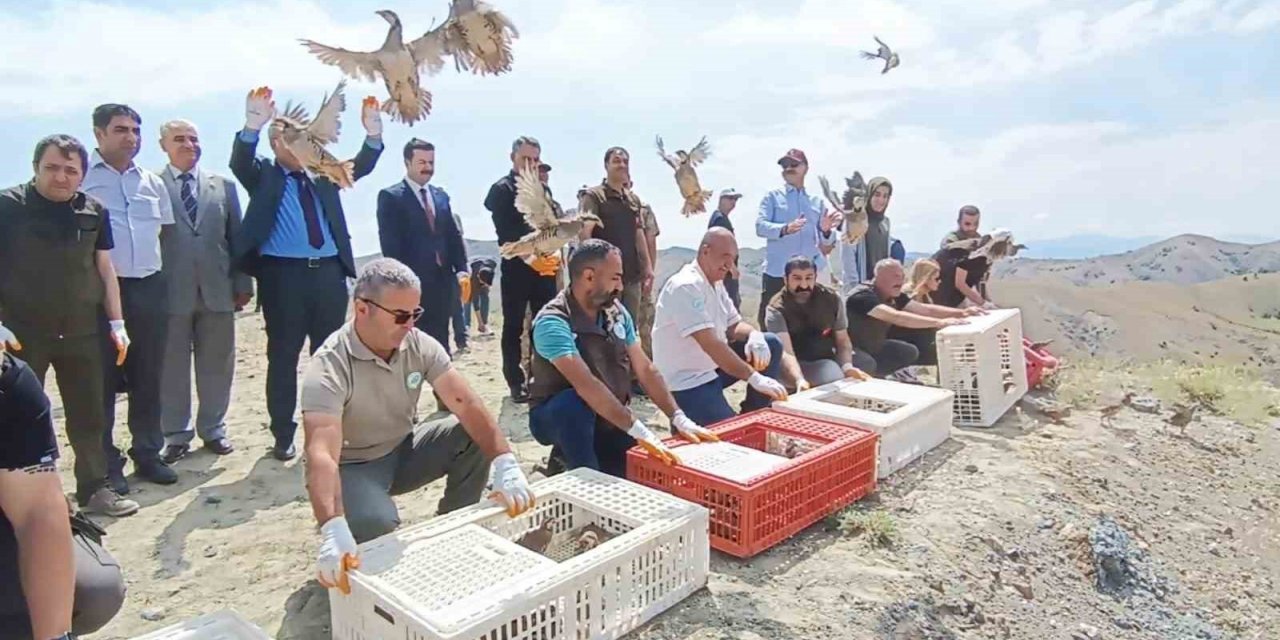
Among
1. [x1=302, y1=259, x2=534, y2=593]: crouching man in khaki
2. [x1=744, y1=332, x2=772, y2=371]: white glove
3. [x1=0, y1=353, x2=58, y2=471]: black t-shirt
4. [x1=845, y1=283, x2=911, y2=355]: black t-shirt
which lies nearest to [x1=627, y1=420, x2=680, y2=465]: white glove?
[x1=302, y1=259, x2=534, y2=593]: crouching man in khaki

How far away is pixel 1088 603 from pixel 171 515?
3815mm

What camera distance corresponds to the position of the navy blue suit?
15.7ft

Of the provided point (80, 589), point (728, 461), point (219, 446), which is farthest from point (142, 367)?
point (728, 461)

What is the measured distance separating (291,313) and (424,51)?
187 centimetres

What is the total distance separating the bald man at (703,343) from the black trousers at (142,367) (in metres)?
2.44

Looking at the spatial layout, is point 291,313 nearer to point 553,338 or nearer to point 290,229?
point 290,229

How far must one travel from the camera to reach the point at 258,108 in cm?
378

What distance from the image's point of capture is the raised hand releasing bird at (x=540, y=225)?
14.5 ft

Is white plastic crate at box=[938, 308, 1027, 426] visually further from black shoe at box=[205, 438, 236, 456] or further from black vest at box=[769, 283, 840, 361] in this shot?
black shoe at box=[205, 438, 236, 456]

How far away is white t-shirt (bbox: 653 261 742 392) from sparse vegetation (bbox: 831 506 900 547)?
3.96 ft

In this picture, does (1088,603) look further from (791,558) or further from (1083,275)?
(1083,275)

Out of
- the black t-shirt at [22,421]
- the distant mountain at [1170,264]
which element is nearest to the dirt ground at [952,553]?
the black t-shirt at [22,421]

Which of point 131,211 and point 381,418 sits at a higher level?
point 131,211

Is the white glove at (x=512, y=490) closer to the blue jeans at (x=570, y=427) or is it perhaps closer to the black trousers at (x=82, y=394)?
the blue jeans at (x=570, y=427)
